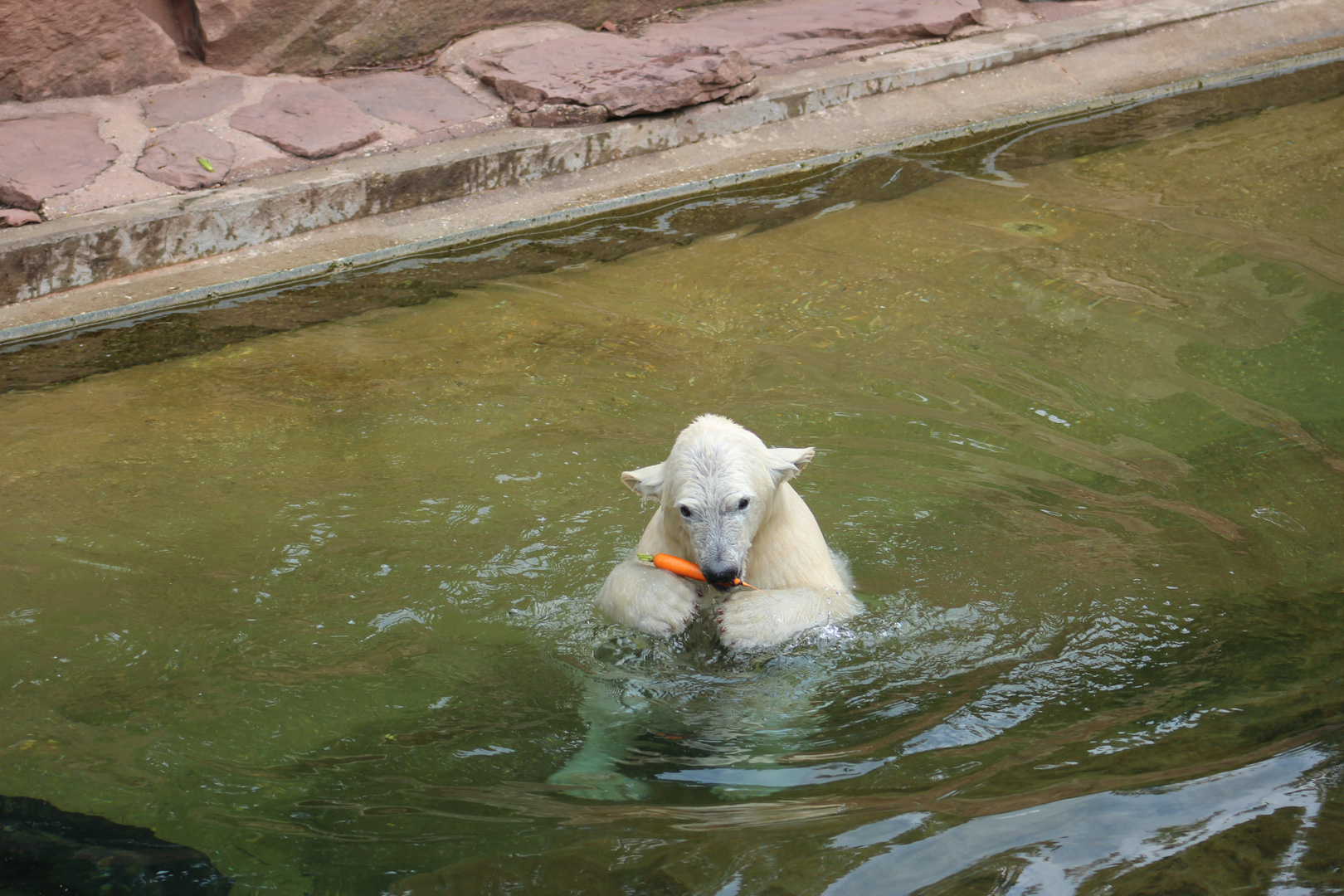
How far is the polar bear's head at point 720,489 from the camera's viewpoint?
290cm

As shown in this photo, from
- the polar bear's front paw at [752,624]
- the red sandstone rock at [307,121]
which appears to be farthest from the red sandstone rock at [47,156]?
the polar bear's front paw at [752,624]

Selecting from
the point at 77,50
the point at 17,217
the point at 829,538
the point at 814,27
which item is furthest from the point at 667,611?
the point at 814,27

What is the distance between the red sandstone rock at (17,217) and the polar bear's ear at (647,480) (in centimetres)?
409

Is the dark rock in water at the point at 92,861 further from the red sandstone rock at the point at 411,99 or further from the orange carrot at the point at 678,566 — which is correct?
the red sandstone rock at the point at 411,99

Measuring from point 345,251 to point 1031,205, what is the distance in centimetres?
370

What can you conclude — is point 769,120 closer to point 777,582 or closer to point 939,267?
point 939,267

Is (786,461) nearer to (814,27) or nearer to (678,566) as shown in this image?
(678,566)

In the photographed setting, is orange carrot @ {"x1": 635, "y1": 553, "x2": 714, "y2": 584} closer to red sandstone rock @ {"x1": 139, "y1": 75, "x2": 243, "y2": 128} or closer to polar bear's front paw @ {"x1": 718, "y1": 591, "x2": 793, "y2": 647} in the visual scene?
polar bear's front paw @ {"x1": 718, "y1": 591, "x2": 793, "y2": 647}

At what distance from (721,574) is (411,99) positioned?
16.7ft

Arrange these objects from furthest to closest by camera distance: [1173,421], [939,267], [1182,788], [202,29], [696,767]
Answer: [202,29], [939,267], [1173,421], [696,767], [1182,788]

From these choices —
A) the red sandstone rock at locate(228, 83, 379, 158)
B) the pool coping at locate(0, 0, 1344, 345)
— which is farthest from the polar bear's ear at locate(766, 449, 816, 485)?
the red sandstone rock at locate(228, 83, 379, 158)

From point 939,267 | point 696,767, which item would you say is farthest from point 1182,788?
point 939,267

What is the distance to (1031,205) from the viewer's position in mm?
6223

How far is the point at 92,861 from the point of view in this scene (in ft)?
7.65
